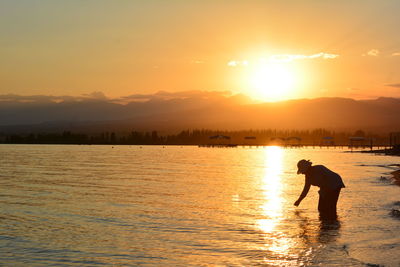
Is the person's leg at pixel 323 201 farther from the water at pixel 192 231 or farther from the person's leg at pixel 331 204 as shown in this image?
the water at pixel 192 231

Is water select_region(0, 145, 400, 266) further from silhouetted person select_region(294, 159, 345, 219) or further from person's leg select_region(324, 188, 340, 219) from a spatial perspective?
silhouetted person select_region(294, 159, 345, 219)

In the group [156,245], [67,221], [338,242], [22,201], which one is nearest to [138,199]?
[22,201]

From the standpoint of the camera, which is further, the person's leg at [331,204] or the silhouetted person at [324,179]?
the person's leg at [331,204]

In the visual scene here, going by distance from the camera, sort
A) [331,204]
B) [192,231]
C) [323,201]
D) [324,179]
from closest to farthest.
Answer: [192,231] → [324,179] → [331,204] → [323,201]

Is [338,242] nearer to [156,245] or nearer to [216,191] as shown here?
[156,245]

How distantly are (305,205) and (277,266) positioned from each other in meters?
13.1

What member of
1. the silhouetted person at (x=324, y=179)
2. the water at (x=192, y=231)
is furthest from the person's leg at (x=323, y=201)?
the water at (x=192, y=231)

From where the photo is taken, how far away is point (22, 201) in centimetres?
2616

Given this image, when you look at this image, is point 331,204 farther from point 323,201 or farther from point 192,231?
point 192,231

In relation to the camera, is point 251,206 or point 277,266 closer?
point 277,266

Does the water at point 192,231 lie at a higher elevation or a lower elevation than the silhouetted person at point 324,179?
lower

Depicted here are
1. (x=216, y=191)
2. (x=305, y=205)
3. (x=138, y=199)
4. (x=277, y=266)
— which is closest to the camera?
(x=277, y=266)

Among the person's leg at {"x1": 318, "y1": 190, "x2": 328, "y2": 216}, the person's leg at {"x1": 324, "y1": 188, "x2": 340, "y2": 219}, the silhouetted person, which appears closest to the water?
the person's leg at {"x1": 318, "y1": 190, "x2": 328, "y2": 216}

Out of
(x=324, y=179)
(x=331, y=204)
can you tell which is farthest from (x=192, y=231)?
(x=331, y=204)
